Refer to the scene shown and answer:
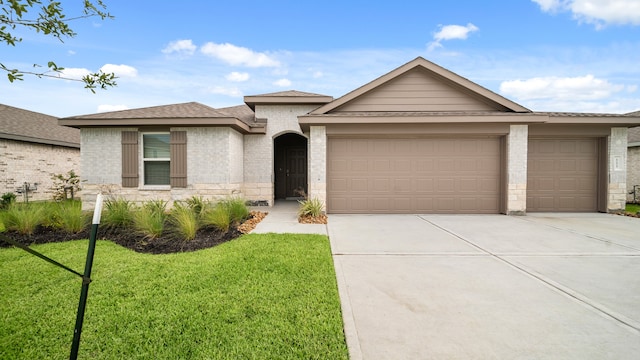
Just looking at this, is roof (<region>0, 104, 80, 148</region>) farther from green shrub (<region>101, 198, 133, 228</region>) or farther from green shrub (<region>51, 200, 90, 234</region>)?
green shrub (<region>101, 198, 133, 228</region>)

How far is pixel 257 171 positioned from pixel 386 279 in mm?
8478

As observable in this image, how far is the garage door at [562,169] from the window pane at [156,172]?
12401mm

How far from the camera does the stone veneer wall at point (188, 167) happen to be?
9398mm

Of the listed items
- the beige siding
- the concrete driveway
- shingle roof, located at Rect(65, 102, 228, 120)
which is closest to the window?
shingle roof, located at Rect(65, 102, 228, 120)

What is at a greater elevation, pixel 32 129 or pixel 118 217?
pixel 32 129

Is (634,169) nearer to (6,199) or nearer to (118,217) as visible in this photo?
(118,217)

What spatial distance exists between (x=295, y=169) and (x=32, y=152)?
11933mm

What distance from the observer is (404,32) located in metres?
13.5

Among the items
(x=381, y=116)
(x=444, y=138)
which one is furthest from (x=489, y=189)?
(x=381, y=116)

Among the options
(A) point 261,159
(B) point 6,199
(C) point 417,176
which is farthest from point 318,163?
(B) point 6,199

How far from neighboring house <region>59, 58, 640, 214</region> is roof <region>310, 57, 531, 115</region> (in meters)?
0.03

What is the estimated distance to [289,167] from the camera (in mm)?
13547

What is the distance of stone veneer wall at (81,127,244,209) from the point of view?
9.40 metres

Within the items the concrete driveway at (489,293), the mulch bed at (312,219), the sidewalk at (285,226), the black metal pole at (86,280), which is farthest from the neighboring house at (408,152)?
the black metal pole at (86,280)
